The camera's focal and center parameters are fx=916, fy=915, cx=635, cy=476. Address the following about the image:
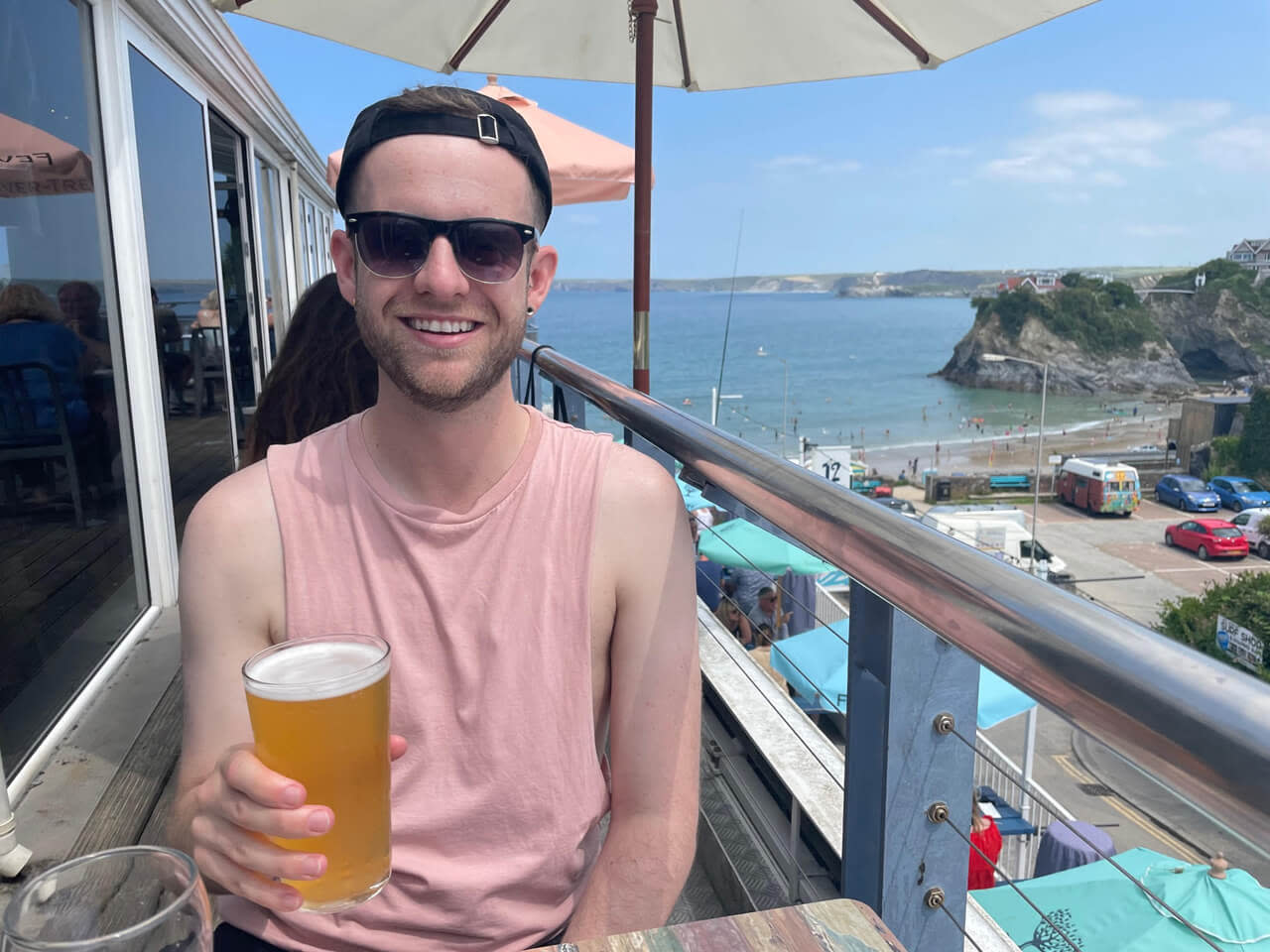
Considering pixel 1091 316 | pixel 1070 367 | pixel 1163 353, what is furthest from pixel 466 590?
pixel 1163 353

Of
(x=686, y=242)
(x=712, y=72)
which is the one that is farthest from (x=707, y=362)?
(x=712, y=72)

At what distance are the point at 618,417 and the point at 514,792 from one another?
2.92 feet

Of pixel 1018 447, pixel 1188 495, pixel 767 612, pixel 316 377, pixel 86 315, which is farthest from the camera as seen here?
pixel 1018 447

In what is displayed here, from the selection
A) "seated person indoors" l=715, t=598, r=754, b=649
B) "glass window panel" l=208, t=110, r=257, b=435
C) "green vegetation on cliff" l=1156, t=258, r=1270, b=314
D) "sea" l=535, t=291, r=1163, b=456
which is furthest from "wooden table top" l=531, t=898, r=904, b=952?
"green vegetation on cliff" l=1156, t=258, r=1270, b=314

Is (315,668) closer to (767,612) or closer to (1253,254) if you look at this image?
(767,612)

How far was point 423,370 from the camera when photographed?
1.13 metres

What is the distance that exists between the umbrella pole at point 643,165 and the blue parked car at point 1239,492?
59.1 meters

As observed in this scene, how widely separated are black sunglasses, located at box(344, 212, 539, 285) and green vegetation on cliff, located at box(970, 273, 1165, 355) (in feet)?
330

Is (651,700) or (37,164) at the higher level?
(37,164)

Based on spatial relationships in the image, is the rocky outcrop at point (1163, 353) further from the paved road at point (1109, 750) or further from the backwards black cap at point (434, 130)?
the backwards black cap at point (434, 130)

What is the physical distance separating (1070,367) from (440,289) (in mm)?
101664

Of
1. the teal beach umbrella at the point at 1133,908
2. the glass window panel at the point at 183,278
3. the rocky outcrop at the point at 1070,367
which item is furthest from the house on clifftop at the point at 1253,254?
the glass window panel at the point at 183,278

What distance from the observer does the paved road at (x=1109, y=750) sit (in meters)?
17.3

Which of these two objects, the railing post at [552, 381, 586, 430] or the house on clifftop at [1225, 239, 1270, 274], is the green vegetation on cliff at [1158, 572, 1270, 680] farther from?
the house on clifftop at [1225, 239, 1270, 274]
